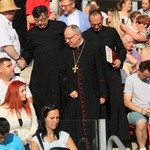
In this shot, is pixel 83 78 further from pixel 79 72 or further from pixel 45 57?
pixel 45 57

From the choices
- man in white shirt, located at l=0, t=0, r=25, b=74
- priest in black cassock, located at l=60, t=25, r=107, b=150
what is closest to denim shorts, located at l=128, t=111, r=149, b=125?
priest in black cassock, located at l=60, t=25, r=107, b=150

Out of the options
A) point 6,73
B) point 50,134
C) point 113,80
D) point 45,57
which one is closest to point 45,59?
point 45,57

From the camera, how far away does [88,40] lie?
1252cm

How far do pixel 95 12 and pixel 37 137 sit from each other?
2725 millimetres

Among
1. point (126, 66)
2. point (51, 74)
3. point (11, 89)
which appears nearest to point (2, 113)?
point (11, 89)

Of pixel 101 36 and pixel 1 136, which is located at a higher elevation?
pixel 101 36

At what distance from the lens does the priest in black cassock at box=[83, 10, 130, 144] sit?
12.4m

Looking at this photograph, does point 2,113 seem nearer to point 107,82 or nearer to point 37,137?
point 37,137

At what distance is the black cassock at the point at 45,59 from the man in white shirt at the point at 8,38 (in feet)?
0.90

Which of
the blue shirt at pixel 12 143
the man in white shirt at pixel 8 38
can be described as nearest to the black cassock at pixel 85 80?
the man in white shirt at pixel 8 38

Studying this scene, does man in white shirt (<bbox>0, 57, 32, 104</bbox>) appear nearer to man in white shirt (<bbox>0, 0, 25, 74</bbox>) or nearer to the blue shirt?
man in white shirt (<bbox>0, 0, 25, 74</bbox>)

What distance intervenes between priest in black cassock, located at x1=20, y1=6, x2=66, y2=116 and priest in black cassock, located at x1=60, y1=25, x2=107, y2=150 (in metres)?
0.31

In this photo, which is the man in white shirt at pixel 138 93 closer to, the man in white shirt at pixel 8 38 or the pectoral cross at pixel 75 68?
the pectoral cross at pixel 75 68

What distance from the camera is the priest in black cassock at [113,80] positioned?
12.4m
